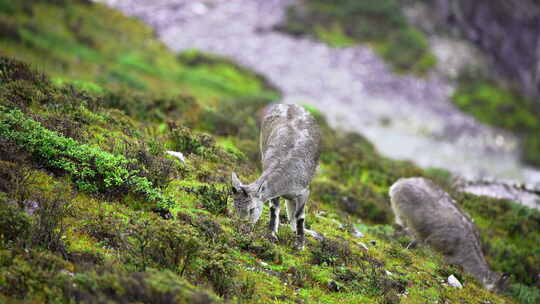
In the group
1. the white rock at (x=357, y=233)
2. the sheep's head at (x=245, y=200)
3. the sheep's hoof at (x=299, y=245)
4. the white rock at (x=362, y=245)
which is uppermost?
the sheep's head at (x=245, y=200)

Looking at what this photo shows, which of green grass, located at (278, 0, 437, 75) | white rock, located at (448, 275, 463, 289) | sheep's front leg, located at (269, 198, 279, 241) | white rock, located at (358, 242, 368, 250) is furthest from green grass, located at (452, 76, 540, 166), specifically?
sheep's front leg, located at (269, 198, 279, 241)

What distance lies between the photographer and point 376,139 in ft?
117

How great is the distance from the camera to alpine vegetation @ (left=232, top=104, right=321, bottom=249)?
904 centimetres

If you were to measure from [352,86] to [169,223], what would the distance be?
3695cm

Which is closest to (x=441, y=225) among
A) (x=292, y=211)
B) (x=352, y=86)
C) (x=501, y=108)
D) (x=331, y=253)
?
(x=331, y=253)

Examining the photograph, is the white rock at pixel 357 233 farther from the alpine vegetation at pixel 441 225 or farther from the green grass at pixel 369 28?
the green grass at pixel 369 28

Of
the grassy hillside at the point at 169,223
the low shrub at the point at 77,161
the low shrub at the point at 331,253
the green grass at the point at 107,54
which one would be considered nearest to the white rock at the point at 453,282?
the grassy hillside at the point at 169,223

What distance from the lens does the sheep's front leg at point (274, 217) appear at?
10.1m

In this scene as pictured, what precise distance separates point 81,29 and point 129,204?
31956 millimetres

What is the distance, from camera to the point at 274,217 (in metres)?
10.4

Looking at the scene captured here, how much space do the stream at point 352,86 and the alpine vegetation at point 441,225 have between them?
16.7 metres

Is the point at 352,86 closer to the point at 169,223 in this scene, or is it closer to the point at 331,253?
the point at 331,253

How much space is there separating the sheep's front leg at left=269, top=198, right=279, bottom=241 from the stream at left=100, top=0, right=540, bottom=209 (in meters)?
23.1

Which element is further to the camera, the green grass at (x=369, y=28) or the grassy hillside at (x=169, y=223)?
the green grass at (x=369, y=28)
